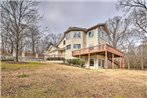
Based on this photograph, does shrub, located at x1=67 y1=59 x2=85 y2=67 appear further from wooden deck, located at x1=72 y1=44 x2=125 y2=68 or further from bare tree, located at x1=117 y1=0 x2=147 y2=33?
bare tree, located at x1=117 y1=0 x2=147 y2=33

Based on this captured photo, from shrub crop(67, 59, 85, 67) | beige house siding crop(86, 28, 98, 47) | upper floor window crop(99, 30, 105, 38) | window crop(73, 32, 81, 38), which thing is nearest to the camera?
shrub crop(67, 59, 85, 67)

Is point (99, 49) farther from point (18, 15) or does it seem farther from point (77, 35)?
point (18, 15)

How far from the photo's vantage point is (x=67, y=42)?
110 ft

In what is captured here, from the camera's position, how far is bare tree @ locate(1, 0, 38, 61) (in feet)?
73.0

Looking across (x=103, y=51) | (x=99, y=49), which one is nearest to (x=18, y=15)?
(x=99, y=49)

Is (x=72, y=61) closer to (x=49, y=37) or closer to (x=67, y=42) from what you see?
(x=67, y=42)

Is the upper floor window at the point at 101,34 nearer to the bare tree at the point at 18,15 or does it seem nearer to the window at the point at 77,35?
the window at the point at 77,35

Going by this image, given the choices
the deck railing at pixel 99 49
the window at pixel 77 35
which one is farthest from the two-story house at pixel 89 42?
the deck railing at pixel 99 49

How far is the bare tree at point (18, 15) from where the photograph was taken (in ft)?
73.0

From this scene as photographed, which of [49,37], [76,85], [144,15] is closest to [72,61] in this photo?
[144,15]

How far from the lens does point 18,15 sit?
22844mm

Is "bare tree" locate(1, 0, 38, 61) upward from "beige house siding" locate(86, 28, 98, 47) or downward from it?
upward

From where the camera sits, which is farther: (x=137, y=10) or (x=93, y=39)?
(x=93, y=39)

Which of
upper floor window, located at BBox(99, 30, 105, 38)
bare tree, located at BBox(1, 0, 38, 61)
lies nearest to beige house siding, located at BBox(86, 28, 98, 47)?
upper floor window, located at BBox(99, 30, 105, 38)
